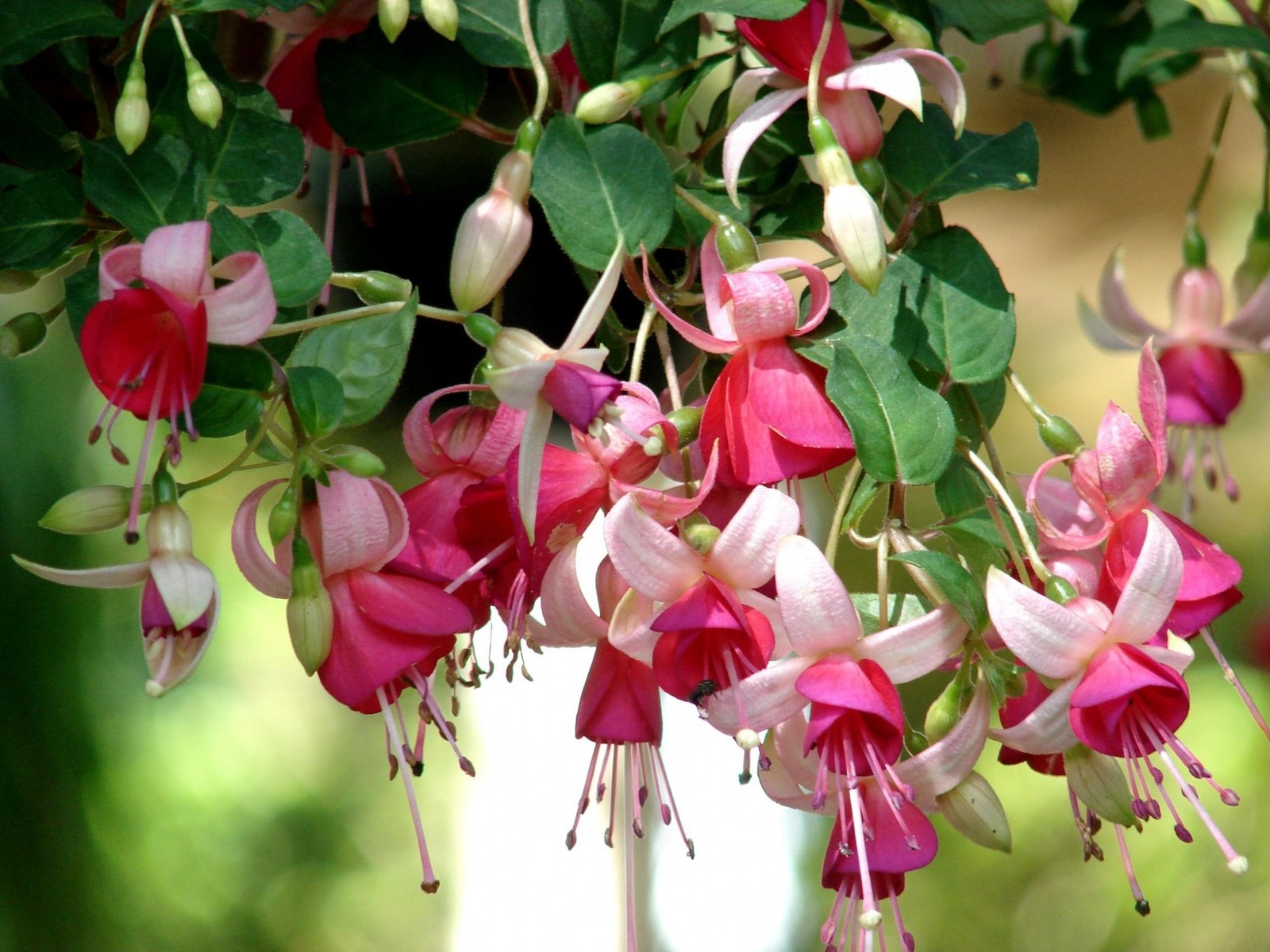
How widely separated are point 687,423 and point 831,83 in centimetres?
15

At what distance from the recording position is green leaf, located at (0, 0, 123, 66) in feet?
1.55

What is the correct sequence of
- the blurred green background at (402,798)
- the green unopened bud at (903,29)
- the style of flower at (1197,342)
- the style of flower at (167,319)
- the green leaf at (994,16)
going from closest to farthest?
the style of flower at (167,319) → the green unopened bud at (903,29) → the green leaf at (994,16) → the style of flower at (1197,342) → the blurred green background at (402,798)

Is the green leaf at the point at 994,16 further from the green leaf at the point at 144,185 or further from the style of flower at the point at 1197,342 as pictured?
the green leaf at the point at 144,185

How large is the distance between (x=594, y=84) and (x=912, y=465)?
206 millimetres

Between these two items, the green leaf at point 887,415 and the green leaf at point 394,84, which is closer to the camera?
the green leaf at point 887,415

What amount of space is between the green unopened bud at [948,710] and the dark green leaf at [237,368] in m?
0.26

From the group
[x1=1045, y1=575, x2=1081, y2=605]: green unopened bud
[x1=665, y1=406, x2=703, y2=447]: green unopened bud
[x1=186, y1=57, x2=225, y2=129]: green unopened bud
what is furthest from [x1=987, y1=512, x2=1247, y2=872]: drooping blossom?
[x1=186, y1=57, x2=225, y2=129]: green unopened bud

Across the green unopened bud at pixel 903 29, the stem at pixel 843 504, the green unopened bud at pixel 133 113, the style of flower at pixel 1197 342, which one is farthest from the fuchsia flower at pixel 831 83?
the style of flower at pixel 1197 342

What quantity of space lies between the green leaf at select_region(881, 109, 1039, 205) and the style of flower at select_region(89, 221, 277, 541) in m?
0.27

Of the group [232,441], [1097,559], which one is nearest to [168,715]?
[232,441]

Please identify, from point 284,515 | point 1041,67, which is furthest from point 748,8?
point 1041,67

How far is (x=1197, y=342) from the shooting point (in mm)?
786

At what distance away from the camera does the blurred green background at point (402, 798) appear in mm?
1664

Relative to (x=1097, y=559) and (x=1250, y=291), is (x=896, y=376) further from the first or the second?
(x=1250, y=291)
